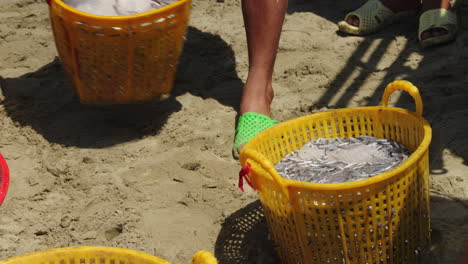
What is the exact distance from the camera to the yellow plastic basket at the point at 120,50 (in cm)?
212

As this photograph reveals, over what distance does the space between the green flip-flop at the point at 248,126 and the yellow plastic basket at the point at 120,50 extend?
36cm

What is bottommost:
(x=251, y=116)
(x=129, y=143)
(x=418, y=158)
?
(x=129, y=143)

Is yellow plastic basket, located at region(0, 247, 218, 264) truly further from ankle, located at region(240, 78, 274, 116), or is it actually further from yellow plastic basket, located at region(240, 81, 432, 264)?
ankle, located at region(240, 78, 274, 116)

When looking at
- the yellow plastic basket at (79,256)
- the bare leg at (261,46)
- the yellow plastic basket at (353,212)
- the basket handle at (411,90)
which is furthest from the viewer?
the bare leg at (261,46)

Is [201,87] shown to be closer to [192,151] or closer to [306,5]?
[192,151]

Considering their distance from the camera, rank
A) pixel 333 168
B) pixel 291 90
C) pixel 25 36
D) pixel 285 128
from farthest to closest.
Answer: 1. pixel 25 36
2. pixel 291 90
3. pixel 285 128
4. pixel 333 168

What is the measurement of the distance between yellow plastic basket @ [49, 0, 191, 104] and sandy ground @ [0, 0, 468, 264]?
0.16 m

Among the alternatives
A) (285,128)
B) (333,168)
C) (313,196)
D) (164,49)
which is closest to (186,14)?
(164,49)

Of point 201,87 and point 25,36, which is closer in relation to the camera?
point 201,87

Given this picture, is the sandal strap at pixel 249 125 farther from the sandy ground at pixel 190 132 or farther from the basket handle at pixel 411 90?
the basket handle at pixel 411 90

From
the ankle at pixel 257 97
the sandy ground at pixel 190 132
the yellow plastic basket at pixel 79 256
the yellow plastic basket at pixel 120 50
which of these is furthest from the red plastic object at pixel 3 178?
the ankle at pixel 257 97

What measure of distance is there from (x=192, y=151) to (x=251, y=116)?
0.25 m

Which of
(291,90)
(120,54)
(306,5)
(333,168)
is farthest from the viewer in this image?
(306,5)

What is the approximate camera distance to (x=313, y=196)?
143 cm
